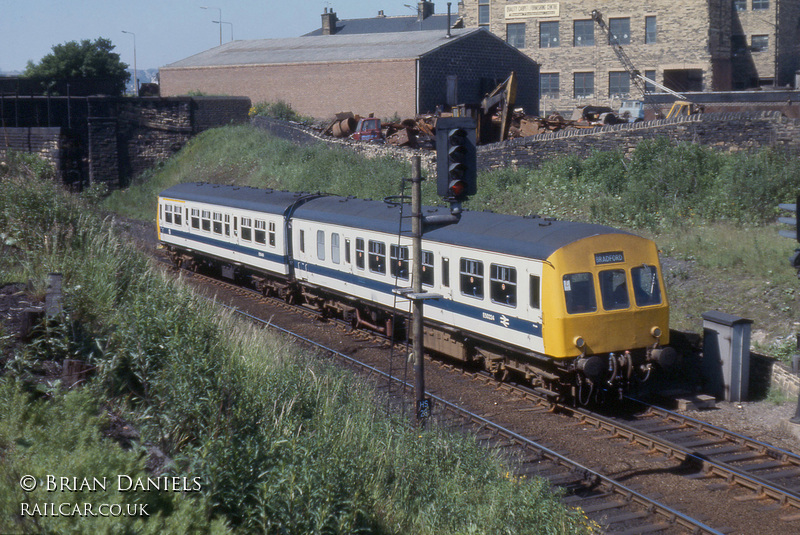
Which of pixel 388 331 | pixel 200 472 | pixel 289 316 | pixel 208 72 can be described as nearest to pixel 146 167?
pixel 208 72

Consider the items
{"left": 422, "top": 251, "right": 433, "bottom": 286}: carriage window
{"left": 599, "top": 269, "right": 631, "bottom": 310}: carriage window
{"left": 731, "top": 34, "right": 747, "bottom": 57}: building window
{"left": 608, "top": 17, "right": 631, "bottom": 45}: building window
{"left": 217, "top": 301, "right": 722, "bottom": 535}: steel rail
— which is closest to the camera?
{"left": 217, "top": 301, "right": 722, "bottom": 535}: steel rail

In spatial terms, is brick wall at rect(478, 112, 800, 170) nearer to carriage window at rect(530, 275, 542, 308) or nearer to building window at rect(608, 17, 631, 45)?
carriage window at rect(530, 275, 542, 308)

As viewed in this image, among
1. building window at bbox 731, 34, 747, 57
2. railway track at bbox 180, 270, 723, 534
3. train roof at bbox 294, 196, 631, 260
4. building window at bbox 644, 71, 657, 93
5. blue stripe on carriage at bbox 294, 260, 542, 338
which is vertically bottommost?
railway track at bbox 180, 270, 723, 534

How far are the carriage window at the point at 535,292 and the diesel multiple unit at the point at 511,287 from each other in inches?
0.6

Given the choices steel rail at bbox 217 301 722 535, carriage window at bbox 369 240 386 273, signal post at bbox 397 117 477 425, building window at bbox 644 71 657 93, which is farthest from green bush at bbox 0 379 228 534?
building window at bbox 644 71 657 93

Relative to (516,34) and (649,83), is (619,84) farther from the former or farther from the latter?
(516,34)

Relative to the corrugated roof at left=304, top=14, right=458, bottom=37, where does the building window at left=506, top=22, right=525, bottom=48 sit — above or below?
below

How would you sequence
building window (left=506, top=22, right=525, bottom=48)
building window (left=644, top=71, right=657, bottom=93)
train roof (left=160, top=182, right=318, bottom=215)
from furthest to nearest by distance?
building window (left=506, top=22, right=525, bottom=48) < building window (left=644, top=71, right=657, bottom=93) < train roof (left=160, top=182, right=318, bottom=215)

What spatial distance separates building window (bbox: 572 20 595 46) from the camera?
4758cm

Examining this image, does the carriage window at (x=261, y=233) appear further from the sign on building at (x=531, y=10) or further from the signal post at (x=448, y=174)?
the sign on building at (x=531, y=10)

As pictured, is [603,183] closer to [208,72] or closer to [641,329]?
[641,329]

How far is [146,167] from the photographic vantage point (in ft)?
134

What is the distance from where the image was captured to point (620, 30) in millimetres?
46906

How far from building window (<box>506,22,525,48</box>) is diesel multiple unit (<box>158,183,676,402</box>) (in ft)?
115
